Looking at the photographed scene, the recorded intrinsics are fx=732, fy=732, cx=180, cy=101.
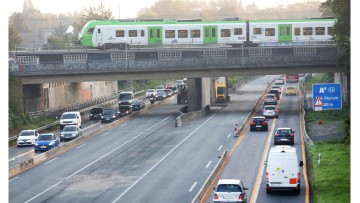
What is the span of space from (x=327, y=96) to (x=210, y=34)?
47.4 meters

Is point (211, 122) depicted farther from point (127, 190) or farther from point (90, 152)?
point (127, 190)

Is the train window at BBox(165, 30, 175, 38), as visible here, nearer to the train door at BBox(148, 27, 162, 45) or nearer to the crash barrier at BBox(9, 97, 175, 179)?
the train door at BBox(148, 27, 162, 45)

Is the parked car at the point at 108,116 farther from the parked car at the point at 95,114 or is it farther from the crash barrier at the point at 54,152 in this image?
the parked car at the point at 95,114

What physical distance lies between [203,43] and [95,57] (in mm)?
13432

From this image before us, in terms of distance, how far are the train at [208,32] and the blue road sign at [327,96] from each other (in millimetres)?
46423

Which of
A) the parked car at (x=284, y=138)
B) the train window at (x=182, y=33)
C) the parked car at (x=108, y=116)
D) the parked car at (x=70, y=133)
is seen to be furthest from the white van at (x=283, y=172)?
the train window at (x=182, y=33)

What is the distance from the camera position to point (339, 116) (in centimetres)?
7500

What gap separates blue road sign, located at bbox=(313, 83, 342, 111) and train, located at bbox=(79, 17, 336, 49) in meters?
46.4

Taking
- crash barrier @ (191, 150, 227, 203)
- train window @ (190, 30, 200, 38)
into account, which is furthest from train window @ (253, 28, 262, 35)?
crash barrier @ (191, 150, 227, 203)

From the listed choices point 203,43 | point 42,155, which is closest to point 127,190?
point 42,155

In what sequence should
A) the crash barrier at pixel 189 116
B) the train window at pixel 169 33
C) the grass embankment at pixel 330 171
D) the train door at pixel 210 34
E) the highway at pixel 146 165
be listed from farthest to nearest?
the train window at pixel 169 33
the train door at pixel 210 34
the crash barrier at pixel 189 116
the highway at pixel 146 165
the grass embankment at pixel 330 171

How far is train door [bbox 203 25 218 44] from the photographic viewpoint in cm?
8900

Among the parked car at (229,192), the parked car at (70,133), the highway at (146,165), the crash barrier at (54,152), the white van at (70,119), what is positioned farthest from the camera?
the white van at (70,119)

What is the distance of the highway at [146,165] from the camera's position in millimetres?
40094
